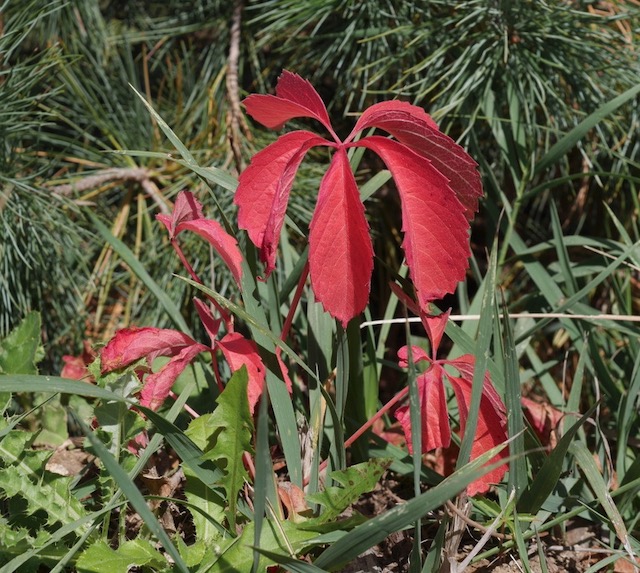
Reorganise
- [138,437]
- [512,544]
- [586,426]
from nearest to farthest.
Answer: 1. [512,544]
2. [138,437]
3. [586,426]

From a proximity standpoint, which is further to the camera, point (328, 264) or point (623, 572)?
point (623, 572)

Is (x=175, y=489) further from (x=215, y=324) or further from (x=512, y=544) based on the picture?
(x=512, y=544)

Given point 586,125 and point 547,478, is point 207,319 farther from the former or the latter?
point 586,125

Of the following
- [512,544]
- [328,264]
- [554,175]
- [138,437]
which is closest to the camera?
[328,264]

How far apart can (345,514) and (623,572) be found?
41 cm

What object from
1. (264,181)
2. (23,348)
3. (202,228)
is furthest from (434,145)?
Result: (23,348)

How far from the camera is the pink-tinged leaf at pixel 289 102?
81 cm

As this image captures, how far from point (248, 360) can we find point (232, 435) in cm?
10

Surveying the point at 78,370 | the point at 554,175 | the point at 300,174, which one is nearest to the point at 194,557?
the point at 78,370

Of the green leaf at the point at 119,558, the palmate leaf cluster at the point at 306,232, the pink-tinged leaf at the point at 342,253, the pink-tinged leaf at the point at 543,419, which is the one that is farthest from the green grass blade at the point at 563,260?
the green leaf at the point at 119,558

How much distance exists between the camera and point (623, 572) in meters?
1.04

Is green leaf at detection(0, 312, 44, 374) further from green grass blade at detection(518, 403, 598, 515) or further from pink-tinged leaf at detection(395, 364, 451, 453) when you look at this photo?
green grass blade at detection(518, 403, 598, 515)

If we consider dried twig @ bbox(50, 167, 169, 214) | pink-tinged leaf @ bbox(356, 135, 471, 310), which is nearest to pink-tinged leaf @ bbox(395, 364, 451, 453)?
pink-tinged leaf @ bbox(356, 135, 471, 310)

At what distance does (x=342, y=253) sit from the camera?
793mm
